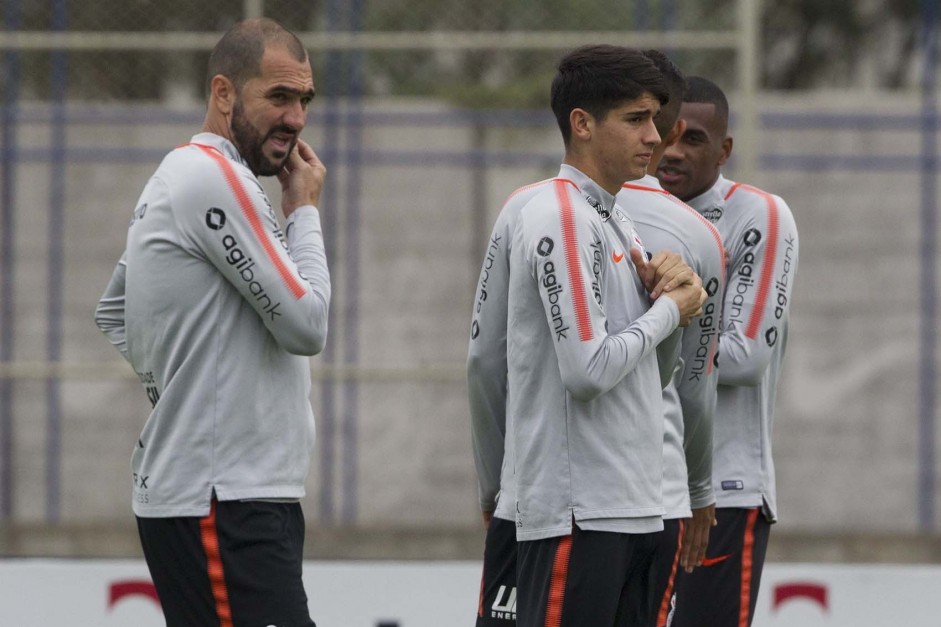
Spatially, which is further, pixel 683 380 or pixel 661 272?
pixel 683 380

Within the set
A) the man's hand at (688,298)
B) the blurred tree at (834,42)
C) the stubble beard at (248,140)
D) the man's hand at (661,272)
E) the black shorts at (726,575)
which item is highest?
the blurred tree at (834,42)

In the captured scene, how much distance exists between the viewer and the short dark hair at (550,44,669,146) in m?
2.95

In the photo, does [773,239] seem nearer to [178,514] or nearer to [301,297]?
[301,297]

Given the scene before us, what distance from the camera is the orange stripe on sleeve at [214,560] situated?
9.30 feet

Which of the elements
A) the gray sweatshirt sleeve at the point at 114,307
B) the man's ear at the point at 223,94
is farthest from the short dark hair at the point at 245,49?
the gray sweatshirt sleeve at the point at 114,307

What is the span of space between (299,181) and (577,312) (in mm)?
749

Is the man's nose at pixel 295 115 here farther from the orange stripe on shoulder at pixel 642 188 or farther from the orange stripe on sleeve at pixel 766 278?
the orange stripe on sleeve at pixel 766 278

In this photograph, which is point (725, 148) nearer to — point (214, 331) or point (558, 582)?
point (558, 582)

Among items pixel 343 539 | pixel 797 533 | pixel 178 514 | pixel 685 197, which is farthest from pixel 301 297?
pixel 797 533

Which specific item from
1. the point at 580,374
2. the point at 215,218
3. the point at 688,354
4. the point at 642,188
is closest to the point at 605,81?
the point at 642,188

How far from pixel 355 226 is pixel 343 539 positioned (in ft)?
5.99

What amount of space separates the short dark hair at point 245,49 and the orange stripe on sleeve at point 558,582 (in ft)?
3.94

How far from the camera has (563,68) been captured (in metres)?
3.03

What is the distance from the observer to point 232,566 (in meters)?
Answer: 2.84
